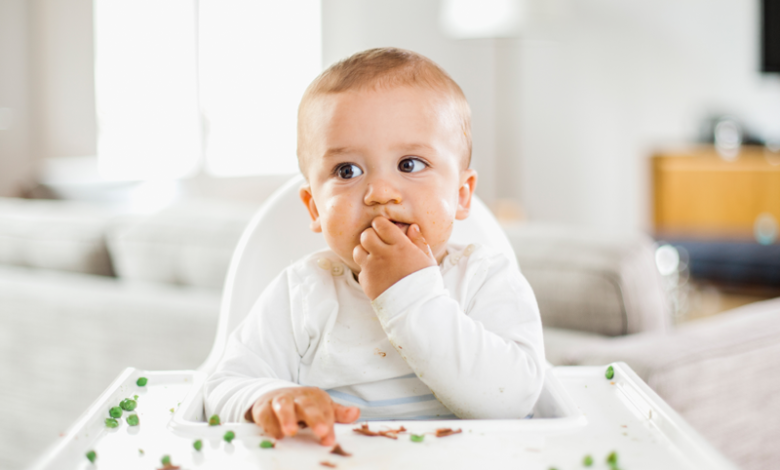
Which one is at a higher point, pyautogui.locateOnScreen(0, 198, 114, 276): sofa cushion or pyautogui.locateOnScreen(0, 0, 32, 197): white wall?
pyautogui.locateOnScreen(0, 0, 32, 197): white wall

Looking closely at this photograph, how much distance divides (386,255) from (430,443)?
17 cm

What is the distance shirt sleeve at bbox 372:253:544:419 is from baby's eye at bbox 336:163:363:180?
0.41 ft

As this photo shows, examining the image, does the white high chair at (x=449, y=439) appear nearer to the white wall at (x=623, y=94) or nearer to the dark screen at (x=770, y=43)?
the white wall at (x=623, y=94)

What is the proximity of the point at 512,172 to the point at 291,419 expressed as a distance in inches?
200

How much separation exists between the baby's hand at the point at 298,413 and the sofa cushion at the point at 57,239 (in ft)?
4.12

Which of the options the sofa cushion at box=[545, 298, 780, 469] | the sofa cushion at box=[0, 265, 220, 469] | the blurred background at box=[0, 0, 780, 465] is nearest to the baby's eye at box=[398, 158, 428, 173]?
the sofa cushion at box=[545, 298, 780, 469]

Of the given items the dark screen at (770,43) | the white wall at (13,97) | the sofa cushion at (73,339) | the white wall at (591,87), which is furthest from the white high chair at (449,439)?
the dark screen at (770,43)

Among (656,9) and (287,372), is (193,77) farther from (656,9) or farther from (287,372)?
(287,372)

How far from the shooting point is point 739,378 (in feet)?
3.43

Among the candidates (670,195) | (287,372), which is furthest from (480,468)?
(670,195)

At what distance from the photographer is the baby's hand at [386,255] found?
2.15ft

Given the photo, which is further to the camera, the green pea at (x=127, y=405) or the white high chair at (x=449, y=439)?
the green pea at (x=127, y=405)

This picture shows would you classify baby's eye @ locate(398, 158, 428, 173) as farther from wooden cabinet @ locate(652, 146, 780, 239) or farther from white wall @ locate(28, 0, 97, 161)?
wooden cabinet @ locate(652, 146, 780, 239)

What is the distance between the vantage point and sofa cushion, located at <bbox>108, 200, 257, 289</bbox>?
1534 mm
